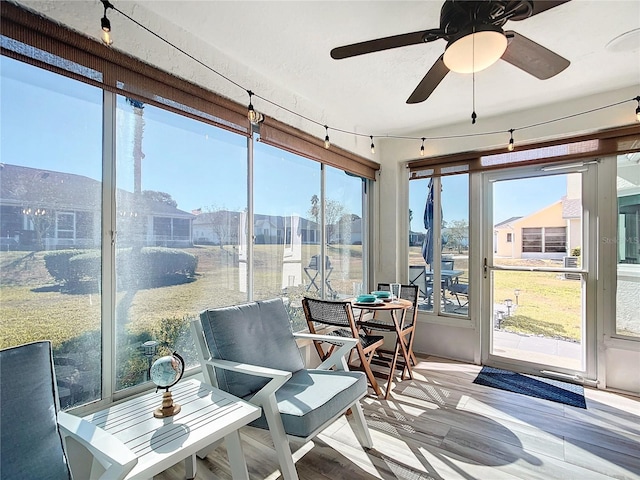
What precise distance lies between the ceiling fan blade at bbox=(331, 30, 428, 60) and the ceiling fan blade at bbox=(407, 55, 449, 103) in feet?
0.84

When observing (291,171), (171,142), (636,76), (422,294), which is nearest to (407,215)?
(422,294)

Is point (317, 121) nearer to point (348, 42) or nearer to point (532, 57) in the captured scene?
point (348, 42)

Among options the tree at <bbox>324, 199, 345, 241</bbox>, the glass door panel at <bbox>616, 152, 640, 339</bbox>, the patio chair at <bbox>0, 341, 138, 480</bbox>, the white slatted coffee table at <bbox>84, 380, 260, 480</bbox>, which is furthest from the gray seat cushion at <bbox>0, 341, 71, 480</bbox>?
the glass door panel at <bbox>616, 152, 640, 339</bbox>

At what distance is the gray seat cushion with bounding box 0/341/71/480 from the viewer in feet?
3.49

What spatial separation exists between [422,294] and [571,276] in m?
1.45

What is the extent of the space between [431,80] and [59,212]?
85.4 inches

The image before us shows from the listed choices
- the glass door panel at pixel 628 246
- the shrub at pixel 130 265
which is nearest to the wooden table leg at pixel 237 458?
the shrub at pixel 130 265

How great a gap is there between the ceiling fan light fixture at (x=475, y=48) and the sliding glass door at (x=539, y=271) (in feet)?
7.16

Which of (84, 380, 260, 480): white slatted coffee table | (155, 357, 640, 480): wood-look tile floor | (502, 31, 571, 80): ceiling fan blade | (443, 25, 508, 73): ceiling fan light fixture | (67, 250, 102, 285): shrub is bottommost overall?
(155, 357, 640, 480): wood-look tile floor

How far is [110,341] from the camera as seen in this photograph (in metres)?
1.81

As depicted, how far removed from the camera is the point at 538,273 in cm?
335

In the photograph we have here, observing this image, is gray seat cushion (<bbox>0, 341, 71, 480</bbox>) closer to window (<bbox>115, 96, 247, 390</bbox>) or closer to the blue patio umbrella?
window (<bbox>115, 96, 247, 390</bbox>)

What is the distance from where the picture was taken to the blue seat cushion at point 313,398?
1632 millimetres

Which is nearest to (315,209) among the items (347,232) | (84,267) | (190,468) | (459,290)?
(347,232)
